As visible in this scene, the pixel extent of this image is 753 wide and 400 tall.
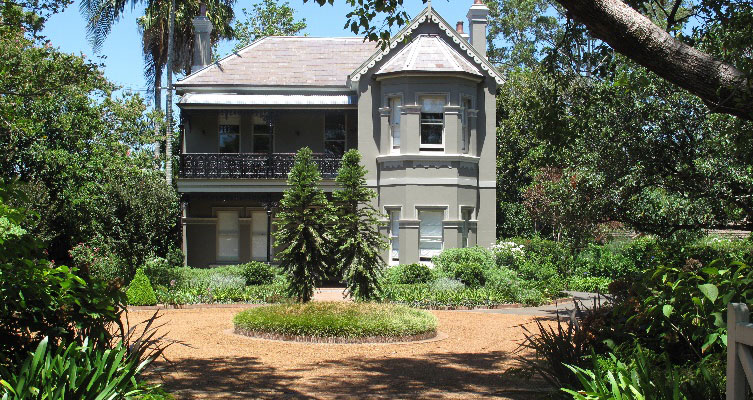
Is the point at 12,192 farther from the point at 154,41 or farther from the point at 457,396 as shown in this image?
the point at 154,41

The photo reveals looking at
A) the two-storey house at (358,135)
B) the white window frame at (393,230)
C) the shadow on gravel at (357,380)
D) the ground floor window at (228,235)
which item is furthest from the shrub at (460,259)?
the shadow on gravel at (357,380)

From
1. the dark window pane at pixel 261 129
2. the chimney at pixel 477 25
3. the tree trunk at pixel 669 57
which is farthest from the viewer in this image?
the chimney at pixel 477 25

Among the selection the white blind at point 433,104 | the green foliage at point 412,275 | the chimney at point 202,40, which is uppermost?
the chimney at point 202,40

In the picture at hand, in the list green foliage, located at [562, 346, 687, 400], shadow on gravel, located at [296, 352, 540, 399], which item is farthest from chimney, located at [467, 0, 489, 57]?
green foliage, located at [562, 346, 687, 400]

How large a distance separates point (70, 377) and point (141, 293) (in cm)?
1431

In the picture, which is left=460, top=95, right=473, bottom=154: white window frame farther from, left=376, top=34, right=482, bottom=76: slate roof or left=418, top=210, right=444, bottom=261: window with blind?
left=418, top=210, right=444, bottom=261: window with blind

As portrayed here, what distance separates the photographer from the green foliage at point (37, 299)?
6410 mm

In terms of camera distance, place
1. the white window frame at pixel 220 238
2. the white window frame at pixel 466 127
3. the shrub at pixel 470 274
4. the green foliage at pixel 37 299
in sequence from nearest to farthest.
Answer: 1. the green foliage at pixel 37 299
2. the shrub at pixel 470 274
3. the white window frame at pixel 466 127
4. the white window frame at pixel 220 238

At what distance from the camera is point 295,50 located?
29.4 m

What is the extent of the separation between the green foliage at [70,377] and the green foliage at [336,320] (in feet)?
23.2

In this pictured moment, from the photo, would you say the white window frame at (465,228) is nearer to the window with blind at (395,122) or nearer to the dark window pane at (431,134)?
the dark window pane at (431,134)

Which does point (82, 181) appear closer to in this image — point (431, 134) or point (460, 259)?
point (431, 134)

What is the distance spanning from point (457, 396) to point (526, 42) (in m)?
39.1

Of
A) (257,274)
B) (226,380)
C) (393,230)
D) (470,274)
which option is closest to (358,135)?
(393,230)
